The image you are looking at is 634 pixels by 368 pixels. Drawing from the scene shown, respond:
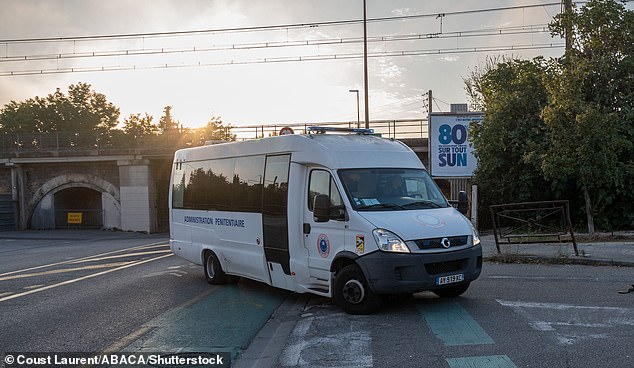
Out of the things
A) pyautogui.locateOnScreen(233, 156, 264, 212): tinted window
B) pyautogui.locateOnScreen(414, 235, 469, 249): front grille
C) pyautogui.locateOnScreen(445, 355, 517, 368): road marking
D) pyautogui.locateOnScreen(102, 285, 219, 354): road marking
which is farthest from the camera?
pyautogui.locateOnScreen(233, 156, 264, 212): tinted window

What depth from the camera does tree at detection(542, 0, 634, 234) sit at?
14.2 m

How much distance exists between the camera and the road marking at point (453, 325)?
5.88 meters

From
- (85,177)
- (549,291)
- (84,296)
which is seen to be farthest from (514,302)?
(85,177)

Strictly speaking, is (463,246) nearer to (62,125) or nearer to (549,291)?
(549,291)

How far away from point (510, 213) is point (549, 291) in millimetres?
4958

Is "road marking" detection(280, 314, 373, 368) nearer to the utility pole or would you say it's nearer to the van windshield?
the van windshield

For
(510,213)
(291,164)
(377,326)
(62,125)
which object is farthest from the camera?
(62,125)

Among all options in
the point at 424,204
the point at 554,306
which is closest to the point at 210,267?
the point at 424,204

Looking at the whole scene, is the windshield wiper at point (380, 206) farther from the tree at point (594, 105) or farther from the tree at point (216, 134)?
the tree at point (216, 134)

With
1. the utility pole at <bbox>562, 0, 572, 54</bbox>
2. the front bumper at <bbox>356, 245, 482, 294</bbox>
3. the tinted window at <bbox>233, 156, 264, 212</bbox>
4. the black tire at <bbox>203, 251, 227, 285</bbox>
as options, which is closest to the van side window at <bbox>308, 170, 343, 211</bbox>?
the front bumper at <bbox>356, 245, 482, 294</bbox>

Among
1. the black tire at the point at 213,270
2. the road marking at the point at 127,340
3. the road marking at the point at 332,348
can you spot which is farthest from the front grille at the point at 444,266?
the black tire at the point at 213,270

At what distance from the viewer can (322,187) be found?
792 centimetres

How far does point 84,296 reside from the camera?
9430 millimetres

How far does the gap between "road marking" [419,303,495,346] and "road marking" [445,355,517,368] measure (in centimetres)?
49
